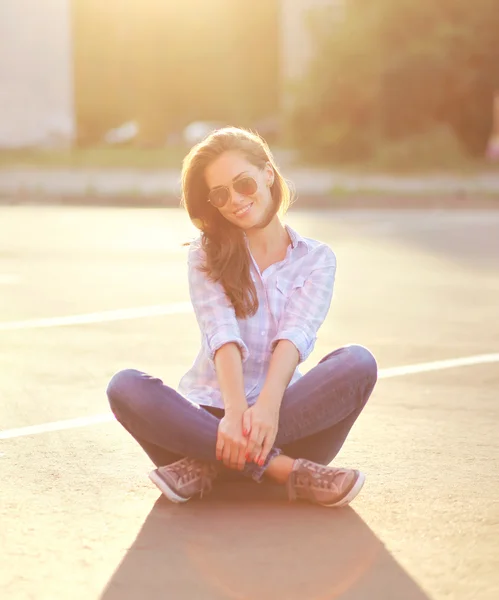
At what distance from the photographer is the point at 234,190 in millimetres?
5074

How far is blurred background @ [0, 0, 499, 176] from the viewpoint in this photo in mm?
34312

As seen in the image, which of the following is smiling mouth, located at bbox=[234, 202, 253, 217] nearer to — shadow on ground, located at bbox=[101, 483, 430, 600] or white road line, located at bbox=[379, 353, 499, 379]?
shadow on ground, located at bbox=[101, 483, 430, 600]

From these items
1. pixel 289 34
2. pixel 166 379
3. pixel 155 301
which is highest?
pixel 166 379

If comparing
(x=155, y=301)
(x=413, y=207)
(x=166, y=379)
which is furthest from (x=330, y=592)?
(x=413, y=207)

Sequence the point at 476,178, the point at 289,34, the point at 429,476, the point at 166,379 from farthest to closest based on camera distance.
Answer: the point at 289,34
the point at 476,178
the point at 166,379
the point at 429,476

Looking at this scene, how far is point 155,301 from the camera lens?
10797 mm

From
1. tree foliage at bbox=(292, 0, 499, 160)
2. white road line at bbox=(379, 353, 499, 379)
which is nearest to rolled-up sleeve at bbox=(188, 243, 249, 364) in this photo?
white road line at bbox=(379, 353, 499, 379)

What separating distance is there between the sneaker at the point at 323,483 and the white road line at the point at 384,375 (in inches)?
63.4

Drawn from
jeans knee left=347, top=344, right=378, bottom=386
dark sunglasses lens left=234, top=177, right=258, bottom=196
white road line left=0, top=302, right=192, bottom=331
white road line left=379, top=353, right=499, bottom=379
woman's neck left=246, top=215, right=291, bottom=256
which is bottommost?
white road line left=0, top=302, right=192, bottom=331

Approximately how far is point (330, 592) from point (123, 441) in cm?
215

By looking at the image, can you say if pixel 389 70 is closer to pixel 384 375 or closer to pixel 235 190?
pixel 384 375

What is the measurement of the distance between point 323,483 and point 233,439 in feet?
1.15

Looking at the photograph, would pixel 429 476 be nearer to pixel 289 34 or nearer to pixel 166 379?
pixel 166 379

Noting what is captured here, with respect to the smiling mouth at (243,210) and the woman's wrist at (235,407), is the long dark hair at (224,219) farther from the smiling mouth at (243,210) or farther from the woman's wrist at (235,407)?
the woman's wrist at (235,407)
